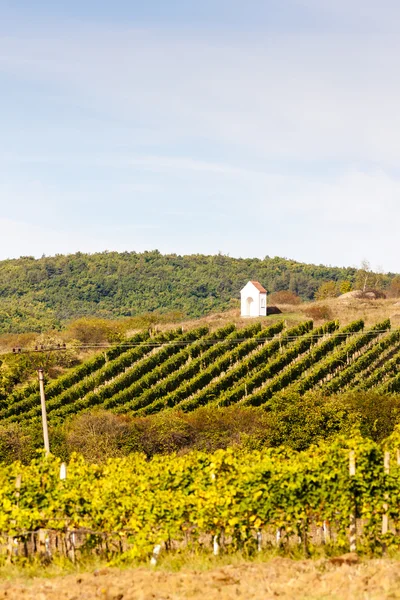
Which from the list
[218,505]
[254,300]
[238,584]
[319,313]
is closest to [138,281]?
[254,300]

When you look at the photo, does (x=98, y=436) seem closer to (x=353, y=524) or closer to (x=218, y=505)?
(x=218, y=505)

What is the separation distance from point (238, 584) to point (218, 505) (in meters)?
3.01

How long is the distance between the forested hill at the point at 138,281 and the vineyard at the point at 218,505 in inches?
3624

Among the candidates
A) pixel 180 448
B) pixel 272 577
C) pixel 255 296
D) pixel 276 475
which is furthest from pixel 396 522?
pixel 255 296

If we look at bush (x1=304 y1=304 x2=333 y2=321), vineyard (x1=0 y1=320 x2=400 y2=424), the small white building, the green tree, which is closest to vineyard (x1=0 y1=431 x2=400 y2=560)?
vineyard (x1=0 y1=320 x2=400 y2=424)

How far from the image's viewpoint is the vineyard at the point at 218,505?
1316cm

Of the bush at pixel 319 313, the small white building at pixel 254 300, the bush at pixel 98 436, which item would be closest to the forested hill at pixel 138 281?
the small white building at pixel 254 300

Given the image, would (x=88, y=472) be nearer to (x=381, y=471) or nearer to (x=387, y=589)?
(x=381, y=471)

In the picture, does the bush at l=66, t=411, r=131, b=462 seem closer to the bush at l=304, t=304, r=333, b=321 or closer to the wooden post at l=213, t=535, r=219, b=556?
the wooden post at l=213, t=535, r=219, b=556

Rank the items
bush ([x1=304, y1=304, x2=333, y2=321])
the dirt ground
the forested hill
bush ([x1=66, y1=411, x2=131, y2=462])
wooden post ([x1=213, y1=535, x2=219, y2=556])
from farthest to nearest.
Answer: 1. the forested hill
2. bush ([x1=304, y1=304, x2=333, y2=321])
3. bush ([x1=66, y1=411, x2=131, y2=462])
4. wooden post ([x1=213, y1=535, x2=219, y2=556])
5. the dirt ground

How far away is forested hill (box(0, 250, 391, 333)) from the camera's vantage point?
116625 millimetres

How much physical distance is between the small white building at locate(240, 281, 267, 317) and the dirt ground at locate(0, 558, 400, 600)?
2068 inches

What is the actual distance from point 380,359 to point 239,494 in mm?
36786

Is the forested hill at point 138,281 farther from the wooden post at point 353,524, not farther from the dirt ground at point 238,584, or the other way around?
the dirt ground at point 238,584
